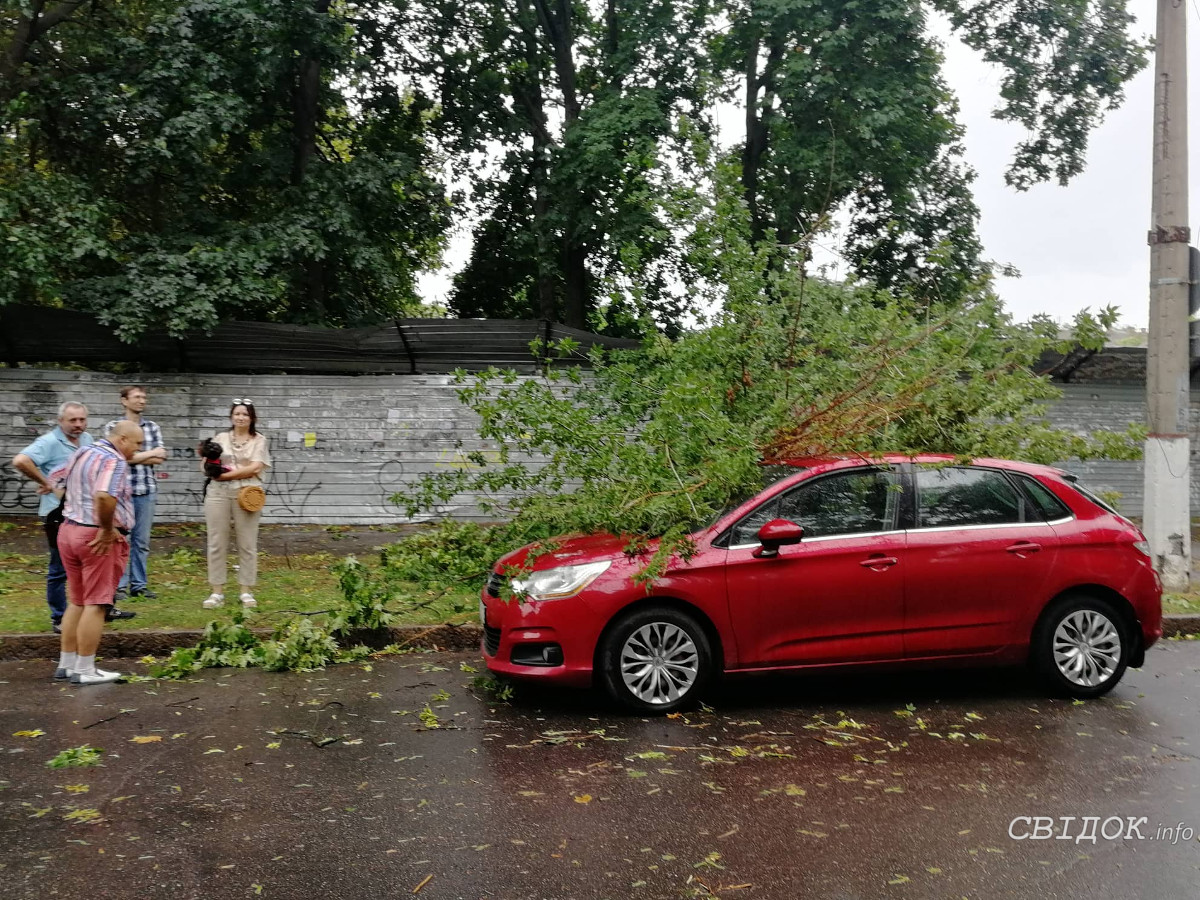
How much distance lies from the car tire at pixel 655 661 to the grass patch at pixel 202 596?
102 inches

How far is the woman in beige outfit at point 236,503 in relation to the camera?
870cm

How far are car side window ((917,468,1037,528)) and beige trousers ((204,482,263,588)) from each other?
216 inches

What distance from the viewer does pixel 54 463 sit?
8.33 m

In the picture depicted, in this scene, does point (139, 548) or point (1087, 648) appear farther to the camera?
point (139, 548)

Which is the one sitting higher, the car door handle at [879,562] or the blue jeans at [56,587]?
the car door handle at [879,562]

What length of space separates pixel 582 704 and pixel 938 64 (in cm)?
1443

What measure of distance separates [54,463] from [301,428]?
20.6ft

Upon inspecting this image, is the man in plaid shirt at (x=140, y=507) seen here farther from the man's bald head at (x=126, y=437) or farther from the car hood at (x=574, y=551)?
the car hood at (x=574, y=551)

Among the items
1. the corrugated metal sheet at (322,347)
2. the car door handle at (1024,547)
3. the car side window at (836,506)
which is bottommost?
the car door handle at (1024,547)

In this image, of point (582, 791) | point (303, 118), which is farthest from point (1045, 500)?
point (303, 118)

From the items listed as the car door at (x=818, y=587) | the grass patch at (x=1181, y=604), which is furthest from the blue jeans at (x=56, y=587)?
the grass patch at (x=1181, y=604)

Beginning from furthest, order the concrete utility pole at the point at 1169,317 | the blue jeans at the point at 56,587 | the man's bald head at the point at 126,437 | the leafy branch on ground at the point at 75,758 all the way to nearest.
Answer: the concrete utility pole at the point at 1169,317 < the blue jeans at the point at 56,587 < the man's bald head at the point at 126,437 < the leafy branch on ground at the point at 75,758

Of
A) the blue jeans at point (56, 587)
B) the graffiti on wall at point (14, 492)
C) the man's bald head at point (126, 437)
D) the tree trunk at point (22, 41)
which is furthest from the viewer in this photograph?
the graffiti on wall at point (14, 492)

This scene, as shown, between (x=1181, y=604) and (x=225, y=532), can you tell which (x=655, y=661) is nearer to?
(x=225, y=532)
